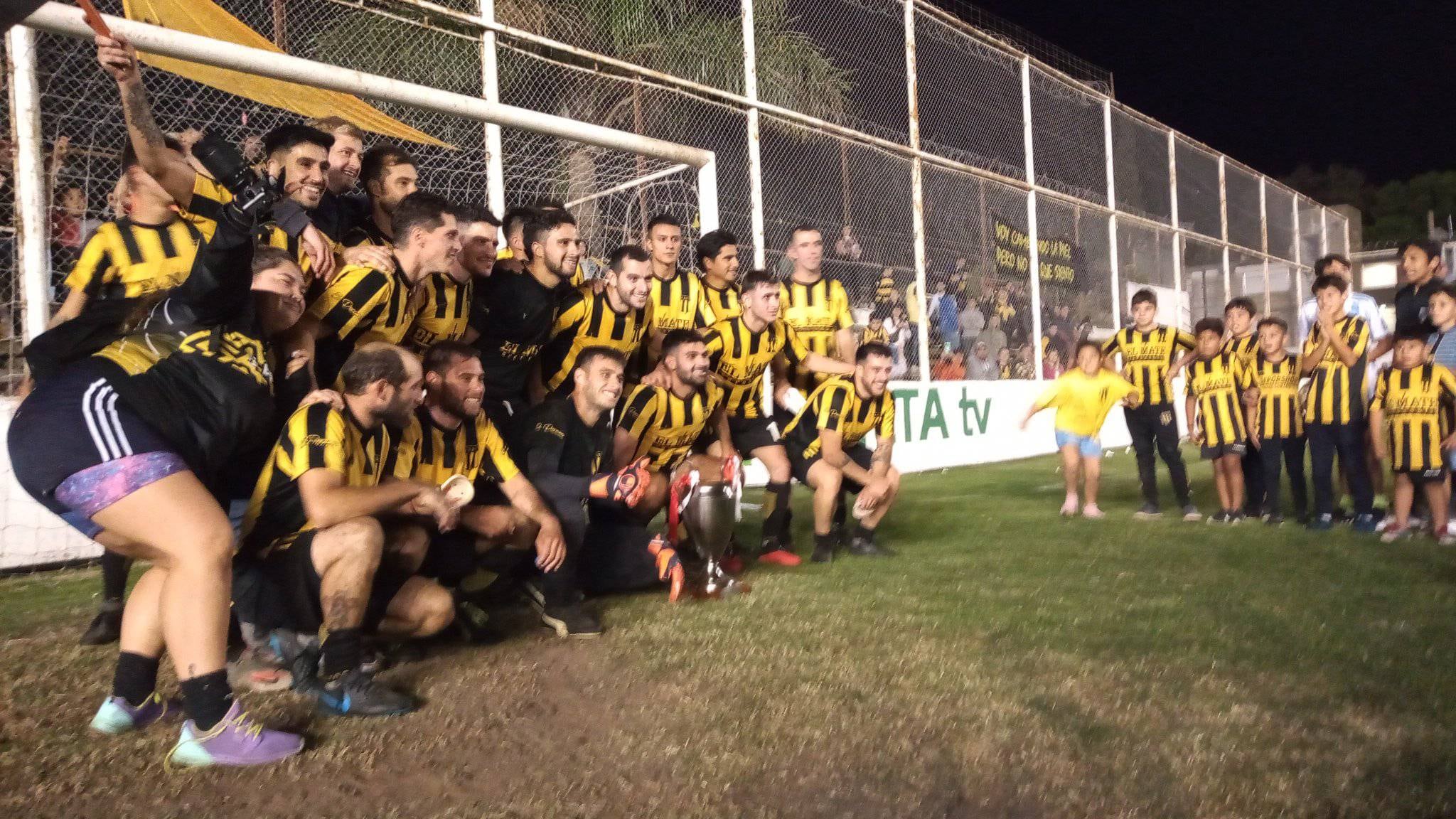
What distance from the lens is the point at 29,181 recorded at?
201 inches

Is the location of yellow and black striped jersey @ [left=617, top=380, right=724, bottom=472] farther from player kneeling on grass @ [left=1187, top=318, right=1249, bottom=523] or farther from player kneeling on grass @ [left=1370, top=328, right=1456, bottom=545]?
player kneeling on grass @ [left=1370, top=328, right=1456, bottom=545]

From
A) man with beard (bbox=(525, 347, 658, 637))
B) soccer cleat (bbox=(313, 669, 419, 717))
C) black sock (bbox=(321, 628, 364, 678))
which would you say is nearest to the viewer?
soccer cleat (bbox=(313, 669, 419, 717))

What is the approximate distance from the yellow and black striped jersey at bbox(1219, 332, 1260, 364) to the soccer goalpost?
3784 mm

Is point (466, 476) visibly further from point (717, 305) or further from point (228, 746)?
point (717, 305)

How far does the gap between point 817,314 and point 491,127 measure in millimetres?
2473

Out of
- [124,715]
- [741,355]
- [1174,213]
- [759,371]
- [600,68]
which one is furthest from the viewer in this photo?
[1174,213]

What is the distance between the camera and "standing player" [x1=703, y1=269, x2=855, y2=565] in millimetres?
5590

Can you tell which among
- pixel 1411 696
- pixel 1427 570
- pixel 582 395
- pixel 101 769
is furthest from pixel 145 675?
pixel 1427 570

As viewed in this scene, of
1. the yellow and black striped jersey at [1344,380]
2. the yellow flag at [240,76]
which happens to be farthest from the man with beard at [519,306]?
the yellow and black striped jersey at [1344,380]

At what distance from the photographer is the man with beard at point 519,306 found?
454cm

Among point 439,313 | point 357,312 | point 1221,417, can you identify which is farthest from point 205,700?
point 1221,417

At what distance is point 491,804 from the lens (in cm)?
227

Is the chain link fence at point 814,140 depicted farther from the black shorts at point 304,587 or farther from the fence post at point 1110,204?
the black shorts at point 304,587

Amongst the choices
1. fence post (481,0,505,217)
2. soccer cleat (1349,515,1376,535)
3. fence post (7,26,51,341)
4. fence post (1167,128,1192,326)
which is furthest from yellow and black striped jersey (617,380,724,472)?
fence post (1167,128,1192,326)
